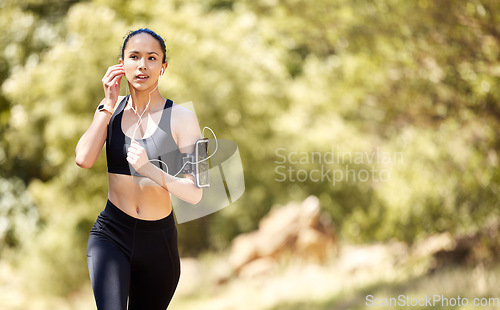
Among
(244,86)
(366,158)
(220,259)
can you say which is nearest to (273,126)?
(244,86)

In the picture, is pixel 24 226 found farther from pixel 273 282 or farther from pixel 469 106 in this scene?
pixel 469 106

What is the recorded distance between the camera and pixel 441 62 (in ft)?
23.8

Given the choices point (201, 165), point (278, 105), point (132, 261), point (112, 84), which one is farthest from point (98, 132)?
point (278, 105)

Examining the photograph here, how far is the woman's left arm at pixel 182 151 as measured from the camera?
2.18m

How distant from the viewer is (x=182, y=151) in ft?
7.66

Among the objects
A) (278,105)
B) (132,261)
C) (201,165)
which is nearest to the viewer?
(201,165)

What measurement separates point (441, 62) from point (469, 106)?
70 cm

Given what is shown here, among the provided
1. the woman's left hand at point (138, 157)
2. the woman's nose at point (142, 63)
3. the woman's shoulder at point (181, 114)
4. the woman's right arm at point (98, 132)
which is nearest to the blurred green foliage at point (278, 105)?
→ the woman's shoulder at point (181, 114)

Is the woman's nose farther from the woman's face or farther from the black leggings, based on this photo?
the black leggings

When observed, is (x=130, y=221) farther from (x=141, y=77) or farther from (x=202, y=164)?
(x=141, y=77)

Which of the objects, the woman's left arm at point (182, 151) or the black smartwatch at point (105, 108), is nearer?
the woman's left arm at point (182, 151)

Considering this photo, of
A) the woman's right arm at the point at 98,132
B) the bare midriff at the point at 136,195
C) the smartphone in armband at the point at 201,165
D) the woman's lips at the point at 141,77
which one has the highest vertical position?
the woman's lips at the point at 141,77

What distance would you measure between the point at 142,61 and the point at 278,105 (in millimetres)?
8913

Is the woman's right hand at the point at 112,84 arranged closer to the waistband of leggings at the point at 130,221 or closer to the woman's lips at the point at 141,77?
the woman's lips at the point at 141,77
